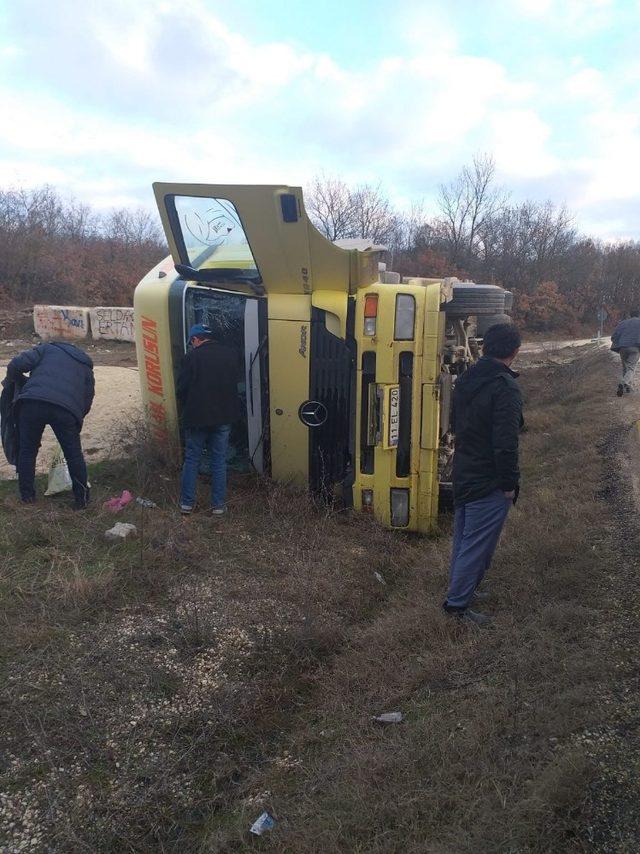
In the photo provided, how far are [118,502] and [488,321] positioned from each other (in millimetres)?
3894

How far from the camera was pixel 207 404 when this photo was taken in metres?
4.70

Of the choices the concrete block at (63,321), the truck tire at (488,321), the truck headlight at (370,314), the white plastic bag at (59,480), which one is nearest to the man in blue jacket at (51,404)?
the white plastic bag at (59,480)

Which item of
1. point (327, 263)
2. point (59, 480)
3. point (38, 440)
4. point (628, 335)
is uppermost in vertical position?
point (327, 263)

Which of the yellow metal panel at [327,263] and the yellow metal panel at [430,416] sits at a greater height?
the yellow metal panel at [327,263]

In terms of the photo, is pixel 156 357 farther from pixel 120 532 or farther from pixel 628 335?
pixel 628 335

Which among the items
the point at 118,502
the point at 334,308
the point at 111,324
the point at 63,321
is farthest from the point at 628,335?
the point at 63,321

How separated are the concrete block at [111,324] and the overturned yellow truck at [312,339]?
12.6 m

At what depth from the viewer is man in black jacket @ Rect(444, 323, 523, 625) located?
10.4 ft

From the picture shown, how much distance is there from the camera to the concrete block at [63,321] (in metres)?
17.4

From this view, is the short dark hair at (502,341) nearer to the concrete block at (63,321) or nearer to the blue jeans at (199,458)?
the blue jeans at (199,458)

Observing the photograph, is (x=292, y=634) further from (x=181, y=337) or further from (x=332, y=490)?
(x=181, y=337)

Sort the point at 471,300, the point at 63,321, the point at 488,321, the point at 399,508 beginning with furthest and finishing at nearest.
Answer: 1. the point at 63,321
2. the point at 488,321
3. the point at 471,300
4. the point at 399,508

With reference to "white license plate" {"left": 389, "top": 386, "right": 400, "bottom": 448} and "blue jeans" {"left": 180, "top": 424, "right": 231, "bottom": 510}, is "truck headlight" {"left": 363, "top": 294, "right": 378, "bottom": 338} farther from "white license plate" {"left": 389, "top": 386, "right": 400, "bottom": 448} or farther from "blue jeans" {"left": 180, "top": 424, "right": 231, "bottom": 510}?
"blue jeans" {"left": 180, "top": 424, "right": 231, "bottom": 510}

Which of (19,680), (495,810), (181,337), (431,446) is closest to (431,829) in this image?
(495,810)
